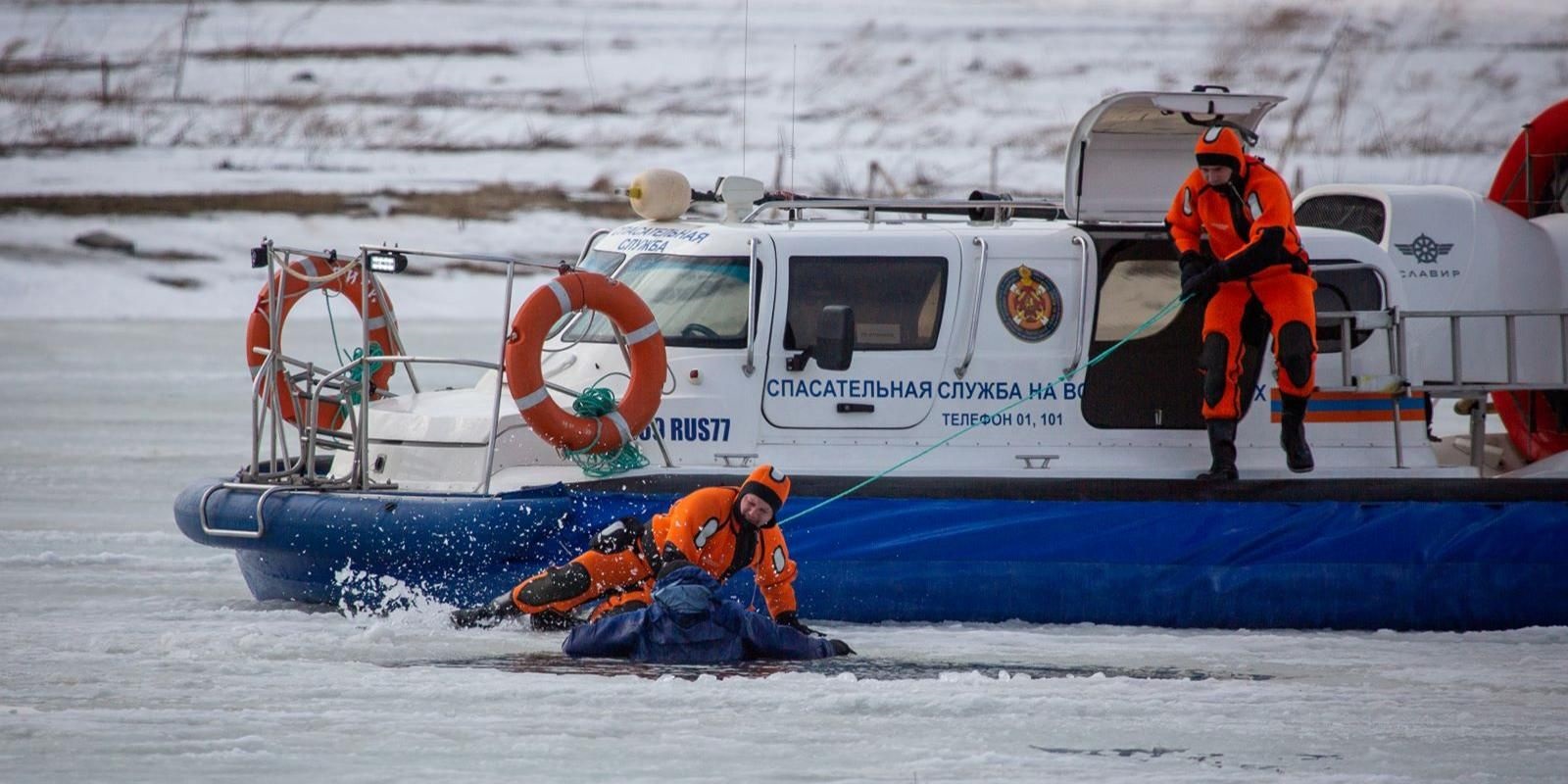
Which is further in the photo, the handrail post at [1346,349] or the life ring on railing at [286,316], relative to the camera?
the life ring on railing at [286,316]

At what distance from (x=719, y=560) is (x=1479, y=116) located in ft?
142

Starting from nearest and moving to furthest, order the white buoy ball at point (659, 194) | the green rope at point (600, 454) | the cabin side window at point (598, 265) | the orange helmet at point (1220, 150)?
the green rope at point (600, 454) → the orange helmet at point (1220, 150) → the cabin side window at point (598, 265) → the white buoy ball at point (659, 194)

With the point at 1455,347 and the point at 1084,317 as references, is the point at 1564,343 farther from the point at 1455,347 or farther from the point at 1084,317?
the point at 1084,317

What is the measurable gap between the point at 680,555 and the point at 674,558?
2cm

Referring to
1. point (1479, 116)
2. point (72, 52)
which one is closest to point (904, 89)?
point (1479, 116)

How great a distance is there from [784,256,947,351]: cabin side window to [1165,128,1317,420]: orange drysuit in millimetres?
977

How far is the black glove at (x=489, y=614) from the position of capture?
8.10 metres

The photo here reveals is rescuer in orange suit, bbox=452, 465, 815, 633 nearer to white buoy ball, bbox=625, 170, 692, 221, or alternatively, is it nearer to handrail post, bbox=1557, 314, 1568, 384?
white buoy ball, bbox=625, 170, 692, 221

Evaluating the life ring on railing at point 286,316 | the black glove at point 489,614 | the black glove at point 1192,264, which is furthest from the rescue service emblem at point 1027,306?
the life ring on railing at point 286,316

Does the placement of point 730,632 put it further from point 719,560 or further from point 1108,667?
point 1108,667

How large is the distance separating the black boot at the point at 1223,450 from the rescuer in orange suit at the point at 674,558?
1732mm

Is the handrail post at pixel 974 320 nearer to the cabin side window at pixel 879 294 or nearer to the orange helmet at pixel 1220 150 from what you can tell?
the cabin side window at pixel 879 294

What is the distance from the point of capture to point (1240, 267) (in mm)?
8289

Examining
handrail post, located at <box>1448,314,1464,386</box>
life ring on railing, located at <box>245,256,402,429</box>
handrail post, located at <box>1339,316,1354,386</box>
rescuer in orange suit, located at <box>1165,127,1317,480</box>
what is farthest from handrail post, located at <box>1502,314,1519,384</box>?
life ring on railing, located at <box>245,256,402,429</box>
